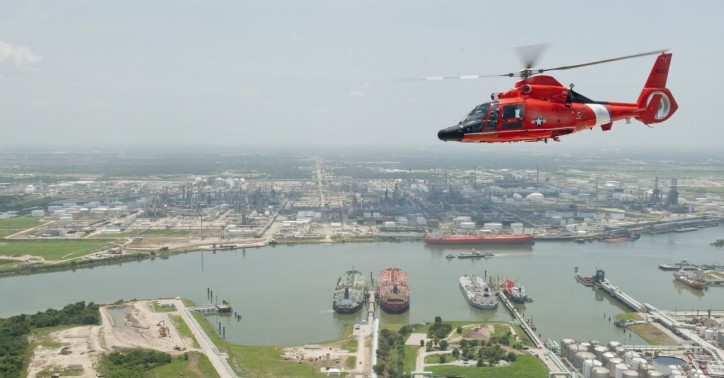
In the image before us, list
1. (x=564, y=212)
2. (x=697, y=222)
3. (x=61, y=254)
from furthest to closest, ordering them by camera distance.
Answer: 1. (x=564, y=212)
2. (x=697, y=222)
3. (x=61, y=254)

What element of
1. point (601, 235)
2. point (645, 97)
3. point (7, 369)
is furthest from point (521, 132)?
point (601, 235)

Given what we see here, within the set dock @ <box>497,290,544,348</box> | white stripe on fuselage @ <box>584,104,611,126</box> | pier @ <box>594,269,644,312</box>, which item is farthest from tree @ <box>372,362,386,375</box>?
pier @ <box>594,269,644,312</box>

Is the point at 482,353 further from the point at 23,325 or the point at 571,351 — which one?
the point at 23,325

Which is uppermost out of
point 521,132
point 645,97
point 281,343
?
point 645,97

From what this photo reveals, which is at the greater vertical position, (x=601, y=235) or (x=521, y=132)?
(x=521, y=132)

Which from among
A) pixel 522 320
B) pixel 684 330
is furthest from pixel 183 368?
pixel 684 330

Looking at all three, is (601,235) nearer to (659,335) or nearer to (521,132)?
(659,335)

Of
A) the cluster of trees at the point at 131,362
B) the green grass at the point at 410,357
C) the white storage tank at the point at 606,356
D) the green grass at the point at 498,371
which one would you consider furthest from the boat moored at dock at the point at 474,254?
the cluster of trees at the point at 131,362

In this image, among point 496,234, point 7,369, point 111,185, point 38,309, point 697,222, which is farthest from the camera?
point 111,185
